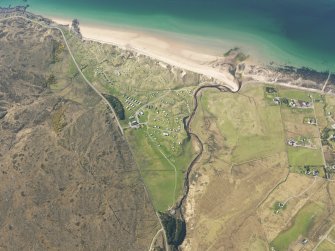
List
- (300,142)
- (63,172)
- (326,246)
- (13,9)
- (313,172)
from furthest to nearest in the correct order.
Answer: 1. (13,9)
2. (300,142)
3. (313,172)
4. (63,172)
5. (326,246)

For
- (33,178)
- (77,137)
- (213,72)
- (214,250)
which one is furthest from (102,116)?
(214,250)

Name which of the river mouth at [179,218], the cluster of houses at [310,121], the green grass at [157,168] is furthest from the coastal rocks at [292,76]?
the green grass at [157,168]

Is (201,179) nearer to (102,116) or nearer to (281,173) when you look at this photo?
(281,173)

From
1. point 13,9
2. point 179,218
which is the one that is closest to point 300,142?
point 179,218

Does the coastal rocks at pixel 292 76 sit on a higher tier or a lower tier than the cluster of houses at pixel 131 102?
higher

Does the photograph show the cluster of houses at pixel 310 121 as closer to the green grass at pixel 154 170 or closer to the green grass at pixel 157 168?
the green grass at pixel 157 168

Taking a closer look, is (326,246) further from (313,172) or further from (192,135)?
(192,135)
